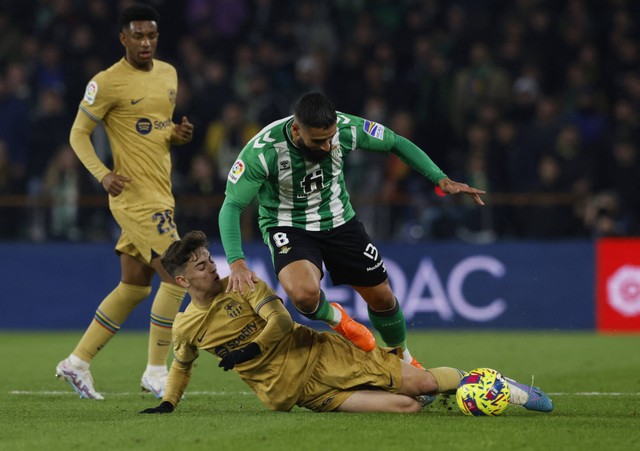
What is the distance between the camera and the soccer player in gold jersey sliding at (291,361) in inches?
269

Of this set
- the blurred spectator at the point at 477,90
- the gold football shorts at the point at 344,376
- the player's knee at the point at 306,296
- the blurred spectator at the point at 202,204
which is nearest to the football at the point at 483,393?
the gold football shorts at the point at 344,376

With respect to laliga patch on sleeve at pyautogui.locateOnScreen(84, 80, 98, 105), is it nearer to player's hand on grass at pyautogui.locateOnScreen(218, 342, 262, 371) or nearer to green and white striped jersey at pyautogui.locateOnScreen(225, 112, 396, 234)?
green and white striped jersey at pyautogui.locateOnScreen(225, 112, 396, 234)

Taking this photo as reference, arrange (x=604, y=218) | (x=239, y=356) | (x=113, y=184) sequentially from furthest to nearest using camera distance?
(x=604, y=218), (x=113, y=184), (x=239, y=356)

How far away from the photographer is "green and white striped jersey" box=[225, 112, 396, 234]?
289 inches

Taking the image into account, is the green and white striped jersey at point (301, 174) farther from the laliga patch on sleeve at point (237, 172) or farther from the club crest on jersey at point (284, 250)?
the club crest on jersey at point (284, 250)

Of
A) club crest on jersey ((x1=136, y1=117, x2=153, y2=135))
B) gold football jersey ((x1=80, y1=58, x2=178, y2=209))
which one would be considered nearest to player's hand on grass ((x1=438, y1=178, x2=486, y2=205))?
gold football jersey ((x1=80, y1=58, x2=178, y2=209))

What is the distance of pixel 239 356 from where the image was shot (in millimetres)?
6453

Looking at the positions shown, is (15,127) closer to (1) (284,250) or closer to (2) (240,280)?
(1) (284,250)

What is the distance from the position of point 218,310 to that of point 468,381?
4.89 ft

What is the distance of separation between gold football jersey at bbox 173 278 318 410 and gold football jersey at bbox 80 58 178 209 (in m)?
1.86

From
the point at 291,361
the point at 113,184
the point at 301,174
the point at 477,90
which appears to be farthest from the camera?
the point at 477,90

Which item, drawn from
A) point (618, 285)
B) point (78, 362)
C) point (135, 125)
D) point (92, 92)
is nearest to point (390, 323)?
point (78, 362)

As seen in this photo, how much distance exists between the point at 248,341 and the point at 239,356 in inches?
16.3

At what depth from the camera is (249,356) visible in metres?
6.50
